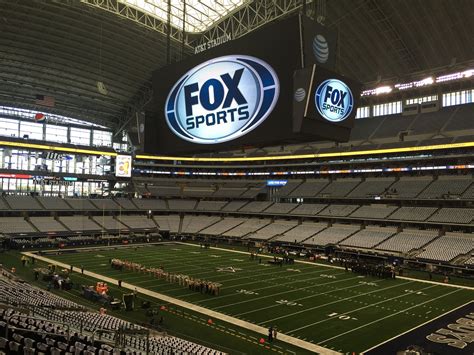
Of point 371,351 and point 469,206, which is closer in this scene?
point 371,351

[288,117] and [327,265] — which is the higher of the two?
[288,117]

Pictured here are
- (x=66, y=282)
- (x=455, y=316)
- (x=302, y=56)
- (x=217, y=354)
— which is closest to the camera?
(x=302, y=56)

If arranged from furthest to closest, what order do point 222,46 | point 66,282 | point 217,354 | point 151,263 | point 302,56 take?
point 151,263, point 66,282, point 217,354, point 222,46, point 302,56

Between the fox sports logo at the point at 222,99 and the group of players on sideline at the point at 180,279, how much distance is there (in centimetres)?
1911

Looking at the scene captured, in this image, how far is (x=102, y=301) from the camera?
84.2 ft

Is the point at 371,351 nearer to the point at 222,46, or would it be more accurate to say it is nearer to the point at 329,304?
the point at 329,304

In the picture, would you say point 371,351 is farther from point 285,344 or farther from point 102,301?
point 102,301

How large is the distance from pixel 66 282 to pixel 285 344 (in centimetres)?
1715

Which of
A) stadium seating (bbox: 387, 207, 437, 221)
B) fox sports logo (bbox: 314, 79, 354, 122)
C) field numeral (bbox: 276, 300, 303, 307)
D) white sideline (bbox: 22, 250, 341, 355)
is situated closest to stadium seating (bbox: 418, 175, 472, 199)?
stadium seating (bbox: 387, 207, 437, 221)

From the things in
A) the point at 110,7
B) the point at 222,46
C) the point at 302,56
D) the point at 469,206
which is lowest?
the point at 469,206

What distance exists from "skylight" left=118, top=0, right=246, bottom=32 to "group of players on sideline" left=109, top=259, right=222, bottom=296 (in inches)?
1019

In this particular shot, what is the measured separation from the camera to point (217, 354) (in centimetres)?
1504

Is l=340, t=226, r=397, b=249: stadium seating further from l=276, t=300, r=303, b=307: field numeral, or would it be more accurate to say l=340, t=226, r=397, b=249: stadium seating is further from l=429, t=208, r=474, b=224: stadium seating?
l=276, t=300, r=303, b=307: field numeral

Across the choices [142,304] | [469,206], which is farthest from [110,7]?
[469,206]
